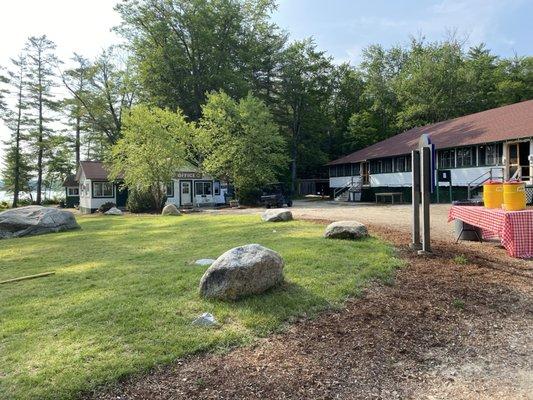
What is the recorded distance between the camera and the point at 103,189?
3338 centimetres

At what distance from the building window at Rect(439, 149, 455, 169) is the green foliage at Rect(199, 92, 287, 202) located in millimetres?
10996

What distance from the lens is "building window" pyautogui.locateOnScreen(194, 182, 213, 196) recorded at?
3406cm

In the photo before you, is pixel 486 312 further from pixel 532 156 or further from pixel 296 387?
pixel 532 156

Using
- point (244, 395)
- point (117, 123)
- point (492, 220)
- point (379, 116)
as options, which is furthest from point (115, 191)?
point (244, 395)

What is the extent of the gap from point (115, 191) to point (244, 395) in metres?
33.0

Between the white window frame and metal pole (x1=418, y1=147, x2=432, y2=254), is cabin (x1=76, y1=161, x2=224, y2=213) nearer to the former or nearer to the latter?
the white window frame

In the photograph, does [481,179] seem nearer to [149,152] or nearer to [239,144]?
[239,144]

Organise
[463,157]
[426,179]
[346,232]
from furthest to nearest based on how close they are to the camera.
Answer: [463,157] < [346,232] < [426,179]

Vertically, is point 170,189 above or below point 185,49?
below

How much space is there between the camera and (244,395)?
3.26 meters

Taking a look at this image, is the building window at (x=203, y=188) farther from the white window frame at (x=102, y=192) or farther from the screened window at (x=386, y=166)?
the screened window at (x=386, y=166)

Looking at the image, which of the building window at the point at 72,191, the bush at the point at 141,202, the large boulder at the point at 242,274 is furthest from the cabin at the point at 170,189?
the large boulder at the point at 242,274

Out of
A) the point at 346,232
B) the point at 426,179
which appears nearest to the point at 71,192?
the point at 346,232

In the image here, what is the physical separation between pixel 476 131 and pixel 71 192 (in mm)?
37096
